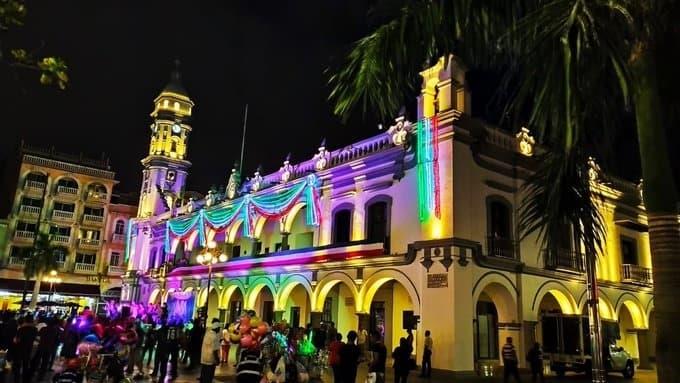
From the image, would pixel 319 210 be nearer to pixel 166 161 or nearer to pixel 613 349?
pixel 613 349

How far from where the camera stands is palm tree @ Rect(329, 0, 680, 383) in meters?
3.77

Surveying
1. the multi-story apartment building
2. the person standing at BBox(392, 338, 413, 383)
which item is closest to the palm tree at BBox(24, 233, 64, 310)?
the multi-story apartment building

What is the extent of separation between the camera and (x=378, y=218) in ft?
72.3

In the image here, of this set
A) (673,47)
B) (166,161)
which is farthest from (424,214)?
(166,161)

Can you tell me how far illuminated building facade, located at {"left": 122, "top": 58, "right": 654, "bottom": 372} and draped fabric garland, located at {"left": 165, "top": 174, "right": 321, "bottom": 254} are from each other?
0.29 ft

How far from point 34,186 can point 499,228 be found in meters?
43.0

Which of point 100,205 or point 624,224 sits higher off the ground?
point 100,205

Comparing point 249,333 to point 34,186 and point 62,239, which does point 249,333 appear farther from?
point 34,186

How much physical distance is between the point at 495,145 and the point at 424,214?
4324mm

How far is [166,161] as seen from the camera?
142ft

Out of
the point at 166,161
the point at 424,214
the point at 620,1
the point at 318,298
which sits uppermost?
the point at 166,161

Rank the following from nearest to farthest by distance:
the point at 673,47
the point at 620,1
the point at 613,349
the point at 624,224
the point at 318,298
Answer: the point at 620,1
the point at 673,47
the point at 613,349
the point at 318,298
the point at 624,224

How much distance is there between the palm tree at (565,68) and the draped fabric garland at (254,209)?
1917 cm

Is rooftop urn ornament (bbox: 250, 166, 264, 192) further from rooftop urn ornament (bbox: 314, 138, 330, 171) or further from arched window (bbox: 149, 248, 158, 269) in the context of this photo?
arched window (bbox: 149, 248, 158, 269)
